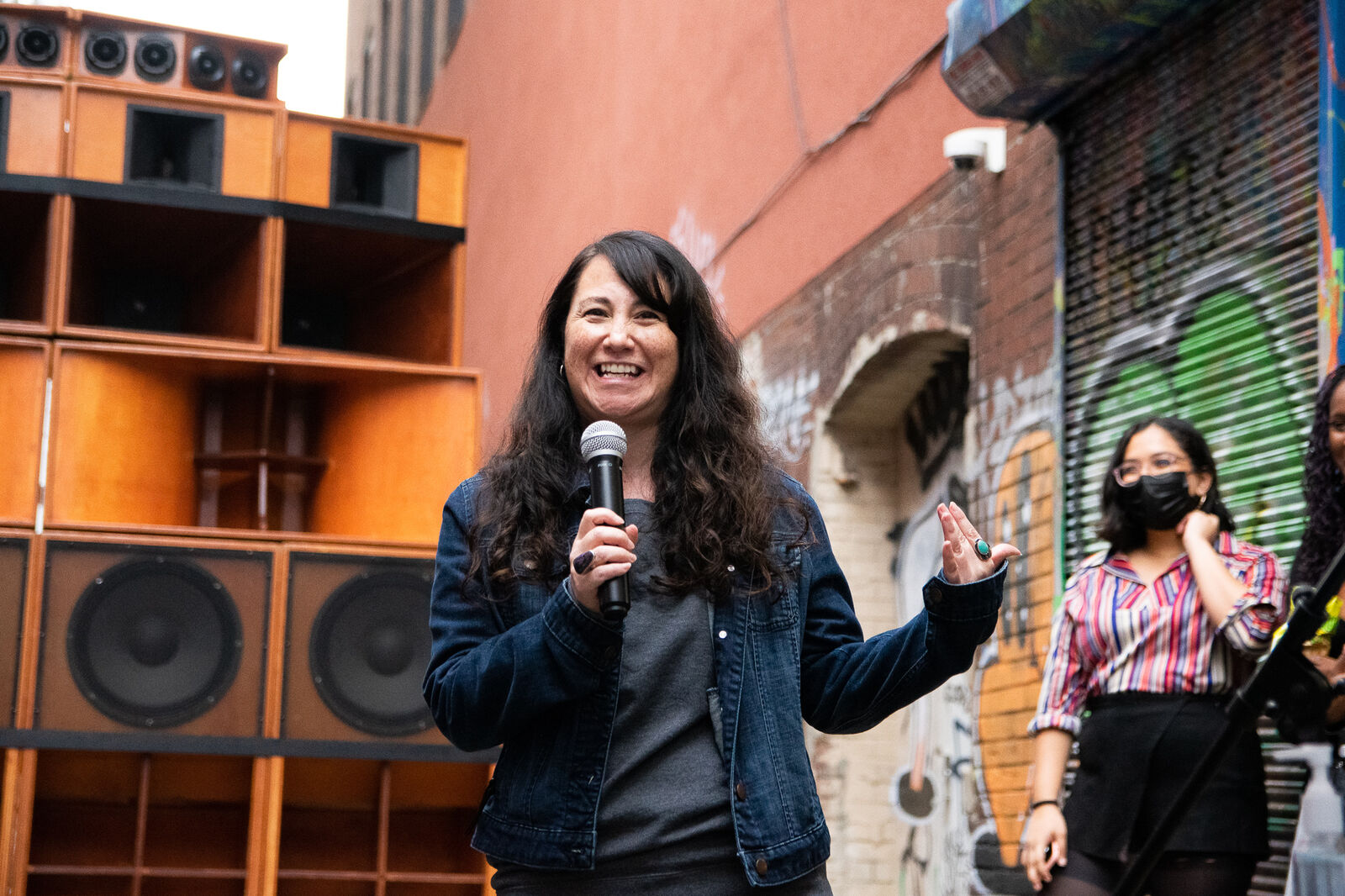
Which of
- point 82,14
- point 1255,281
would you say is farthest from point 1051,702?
point 82,14

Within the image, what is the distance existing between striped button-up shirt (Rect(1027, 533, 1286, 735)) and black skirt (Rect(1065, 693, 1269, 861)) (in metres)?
0.05

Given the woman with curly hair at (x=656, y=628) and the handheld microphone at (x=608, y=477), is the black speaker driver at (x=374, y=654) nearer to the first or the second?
the woman with curly hair at (x=656, y=628)

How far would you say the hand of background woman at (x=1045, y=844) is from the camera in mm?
3639

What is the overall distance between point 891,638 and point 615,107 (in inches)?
345

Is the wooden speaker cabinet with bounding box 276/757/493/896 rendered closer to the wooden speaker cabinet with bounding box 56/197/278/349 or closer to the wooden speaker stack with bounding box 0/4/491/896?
the wooden speaker stack with bounding box 0/4/491/896

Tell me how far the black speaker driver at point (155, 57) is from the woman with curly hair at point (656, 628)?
440 centimetres

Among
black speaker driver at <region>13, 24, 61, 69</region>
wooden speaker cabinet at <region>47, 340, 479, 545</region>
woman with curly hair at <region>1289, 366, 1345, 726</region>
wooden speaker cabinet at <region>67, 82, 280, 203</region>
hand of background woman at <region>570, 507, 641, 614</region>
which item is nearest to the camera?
hand of background woman at <region>570, 507, 641, 614</region>

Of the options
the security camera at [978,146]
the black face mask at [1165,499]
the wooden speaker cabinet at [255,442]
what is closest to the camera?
the black face mask at [1165,499]

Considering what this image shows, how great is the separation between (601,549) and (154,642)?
143 inches

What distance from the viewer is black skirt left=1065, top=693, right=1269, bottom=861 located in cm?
336

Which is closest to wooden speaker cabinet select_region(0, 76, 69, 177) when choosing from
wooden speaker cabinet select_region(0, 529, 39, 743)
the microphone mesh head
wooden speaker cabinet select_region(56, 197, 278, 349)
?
wooden speaker cabinet select_region(56, 197, 278, 349)

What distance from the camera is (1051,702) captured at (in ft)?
12.6

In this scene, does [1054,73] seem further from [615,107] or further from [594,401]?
[615,107]

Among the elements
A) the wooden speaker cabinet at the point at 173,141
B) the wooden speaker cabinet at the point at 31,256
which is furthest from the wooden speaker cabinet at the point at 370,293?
the wooden speaker cabinet at the point at 31,256
